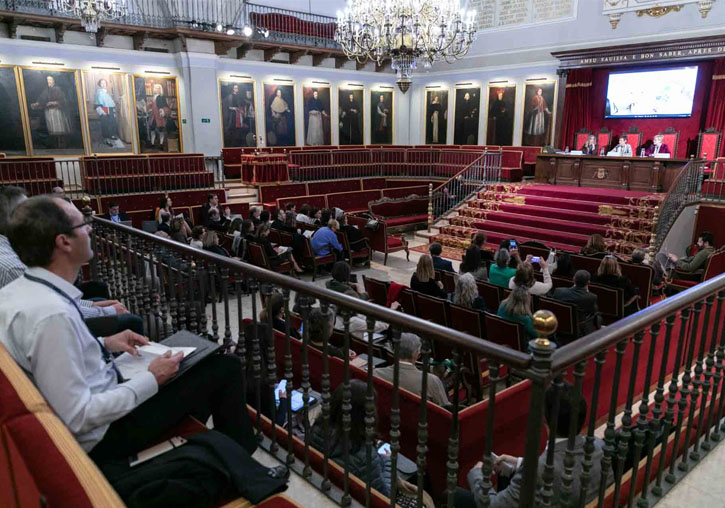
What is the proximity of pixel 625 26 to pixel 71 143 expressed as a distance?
15.0 meters

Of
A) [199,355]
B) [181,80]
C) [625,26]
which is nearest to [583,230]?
[625,26]

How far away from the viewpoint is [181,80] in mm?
14625

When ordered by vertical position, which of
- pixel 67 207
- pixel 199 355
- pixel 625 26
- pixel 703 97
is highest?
pixel 625 26

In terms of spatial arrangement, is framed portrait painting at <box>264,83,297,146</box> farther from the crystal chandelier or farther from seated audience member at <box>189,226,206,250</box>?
seated audience member at <box>189,226,206,250</box>

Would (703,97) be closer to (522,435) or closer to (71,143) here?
(522,435)

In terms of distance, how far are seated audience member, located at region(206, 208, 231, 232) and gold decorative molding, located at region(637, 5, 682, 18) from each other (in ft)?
38.6

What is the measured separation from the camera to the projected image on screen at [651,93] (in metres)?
12.8

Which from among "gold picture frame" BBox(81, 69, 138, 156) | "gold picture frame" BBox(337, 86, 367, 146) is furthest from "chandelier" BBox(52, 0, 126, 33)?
"gold picture frame" BBox(337, 86, 367, 146)

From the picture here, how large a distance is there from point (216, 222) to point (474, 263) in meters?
5.54

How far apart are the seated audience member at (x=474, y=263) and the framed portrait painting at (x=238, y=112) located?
11.2 m

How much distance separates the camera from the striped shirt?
108 inches

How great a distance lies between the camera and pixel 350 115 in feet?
59.9

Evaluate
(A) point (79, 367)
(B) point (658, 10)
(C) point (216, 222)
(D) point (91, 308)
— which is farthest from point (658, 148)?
(A) point (79, 367)

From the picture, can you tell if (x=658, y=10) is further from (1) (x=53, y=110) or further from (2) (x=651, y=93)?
→ (1) (x=53, y=110)
